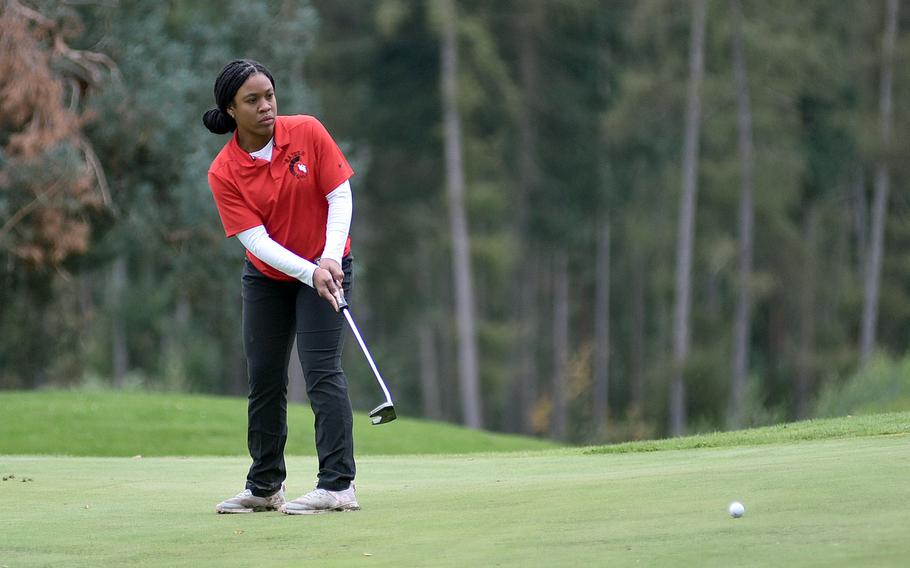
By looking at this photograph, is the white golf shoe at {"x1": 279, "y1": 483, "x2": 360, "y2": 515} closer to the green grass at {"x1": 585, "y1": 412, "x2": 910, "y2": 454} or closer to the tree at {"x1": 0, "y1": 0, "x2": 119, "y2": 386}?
the green grass at {"x1": 585, "y1": 412, "x2": 910, "y2": 454}

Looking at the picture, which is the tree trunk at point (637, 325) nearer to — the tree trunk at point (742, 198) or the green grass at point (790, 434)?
the tree trunk at point (742, 198)

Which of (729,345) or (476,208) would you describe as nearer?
(476,208)

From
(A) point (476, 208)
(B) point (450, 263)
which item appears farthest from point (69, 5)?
(B) point (450, 263)

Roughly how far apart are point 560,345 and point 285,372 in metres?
44.0

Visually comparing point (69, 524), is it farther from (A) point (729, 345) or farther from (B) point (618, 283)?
(B) point (618, 283)

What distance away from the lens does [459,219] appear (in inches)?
1463

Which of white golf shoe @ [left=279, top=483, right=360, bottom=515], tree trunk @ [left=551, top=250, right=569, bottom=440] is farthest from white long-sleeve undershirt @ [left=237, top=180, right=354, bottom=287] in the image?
tree trunk @ [left=551, top=250, right=569, bottom=440]

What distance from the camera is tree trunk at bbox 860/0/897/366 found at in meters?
38.1

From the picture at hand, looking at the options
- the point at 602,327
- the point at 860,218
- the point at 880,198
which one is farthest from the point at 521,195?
the point at 860,218

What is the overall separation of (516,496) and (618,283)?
50.8 meters

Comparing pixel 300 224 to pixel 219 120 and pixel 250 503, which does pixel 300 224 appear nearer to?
pixel 219 120

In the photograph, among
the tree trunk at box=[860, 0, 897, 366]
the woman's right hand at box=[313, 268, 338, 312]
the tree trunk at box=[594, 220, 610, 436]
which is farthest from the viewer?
the tree trunk at box=[594, 220, 610, 436]

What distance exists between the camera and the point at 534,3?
136ft

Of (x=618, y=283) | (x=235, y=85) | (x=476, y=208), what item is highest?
(x=235, y=85)
